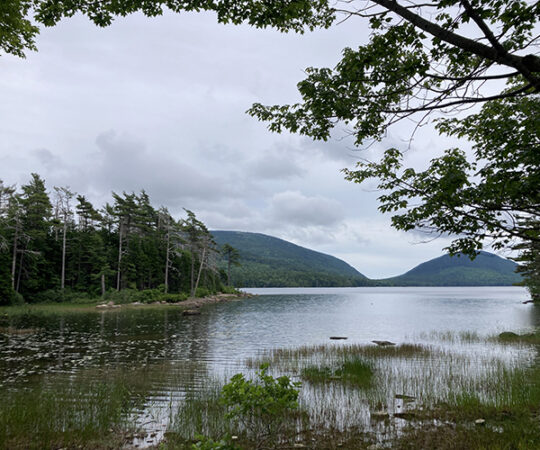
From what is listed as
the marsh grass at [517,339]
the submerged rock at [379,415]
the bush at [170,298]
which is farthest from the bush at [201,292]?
the submerged rock at [379,415]

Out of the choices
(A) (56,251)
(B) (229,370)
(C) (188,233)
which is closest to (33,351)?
(B) (229,370)

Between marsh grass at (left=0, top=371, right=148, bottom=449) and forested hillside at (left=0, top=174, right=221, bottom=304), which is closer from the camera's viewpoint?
marsh grass at (left=0, top=371, right=148, bottom=449)

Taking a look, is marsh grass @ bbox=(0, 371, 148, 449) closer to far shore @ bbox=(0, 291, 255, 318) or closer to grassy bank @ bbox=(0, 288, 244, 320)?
far shore @ bbox=(0, 291, 255, 318)

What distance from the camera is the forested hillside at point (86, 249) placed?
171ft

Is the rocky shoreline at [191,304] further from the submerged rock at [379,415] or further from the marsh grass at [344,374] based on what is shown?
the submerged rock at [379,415]

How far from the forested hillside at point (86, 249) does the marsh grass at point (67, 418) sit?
4342 centimetres

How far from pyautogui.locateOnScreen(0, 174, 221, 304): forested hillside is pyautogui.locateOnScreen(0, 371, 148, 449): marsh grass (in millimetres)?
43420

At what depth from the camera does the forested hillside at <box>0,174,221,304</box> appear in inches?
2056

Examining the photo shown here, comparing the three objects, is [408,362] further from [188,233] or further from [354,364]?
[188,233]

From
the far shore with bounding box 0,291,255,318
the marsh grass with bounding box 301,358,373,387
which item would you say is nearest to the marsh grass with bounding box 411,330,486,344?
the marsh grass with bounding box 301,358,373,387

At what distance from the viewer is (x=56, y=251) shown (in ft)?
197

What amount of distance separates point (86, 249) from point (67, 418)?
6209cm

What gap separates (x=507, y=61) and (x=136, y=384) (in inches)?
553

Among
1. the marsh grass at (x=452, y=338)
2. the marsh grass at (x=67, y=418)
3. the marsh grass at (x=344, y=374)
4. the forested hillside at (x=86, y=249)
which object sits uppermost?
the forested hillside at (x=86, y=249)
